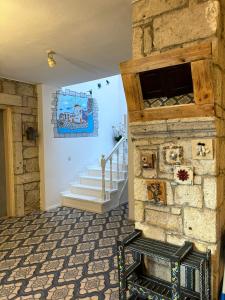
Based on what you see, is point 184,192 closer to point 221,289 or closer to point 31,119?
point 221,289

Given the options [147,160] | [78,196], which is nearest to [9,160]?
[78,196]

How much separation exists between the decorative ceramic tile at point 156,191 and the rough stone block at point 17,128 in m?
3.06

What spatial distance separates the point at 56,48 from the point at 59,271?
2.39 metres

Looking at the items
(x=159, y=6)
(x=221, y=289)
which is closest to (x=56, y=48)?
(x=159, y=6)

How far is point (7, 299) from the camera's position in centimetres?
213

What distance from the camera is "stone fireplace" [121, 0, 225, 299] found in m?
1.60

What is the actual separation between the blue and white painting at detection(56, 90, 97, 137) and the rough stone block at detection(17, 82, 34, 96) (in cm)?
52

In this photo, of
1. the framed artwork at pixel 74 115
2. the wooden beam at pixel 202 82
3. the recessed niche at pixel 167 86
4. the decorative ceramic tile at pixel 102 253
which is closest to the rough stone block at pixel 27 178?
the framed artwork at pixel 74 115

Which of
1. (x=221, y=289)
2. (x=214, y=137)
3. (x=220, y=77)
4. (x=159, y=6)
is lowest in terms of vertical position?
(x=221, y=289)

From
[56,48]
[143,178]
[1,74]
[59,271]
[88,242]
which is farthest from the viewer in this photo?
[1,74]

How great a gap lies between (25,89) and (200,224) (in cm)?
378

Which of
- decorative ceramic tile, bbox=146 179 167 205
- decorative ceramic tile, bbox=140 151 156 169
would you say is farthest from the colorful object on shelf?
decorative ceramic tile, bbox=146 179 167 205

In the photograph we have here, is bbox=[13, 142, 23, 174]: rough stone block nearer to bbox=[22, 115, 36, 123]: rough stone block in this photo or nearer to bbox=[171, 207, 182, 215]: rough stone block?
bbox=[22, 115, 36, 123]: rough stone block

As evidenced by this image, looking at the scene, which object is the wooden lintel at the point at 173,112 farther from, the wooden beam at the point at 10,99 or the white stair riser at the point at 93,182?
the white stair riser at the point at 93,182
